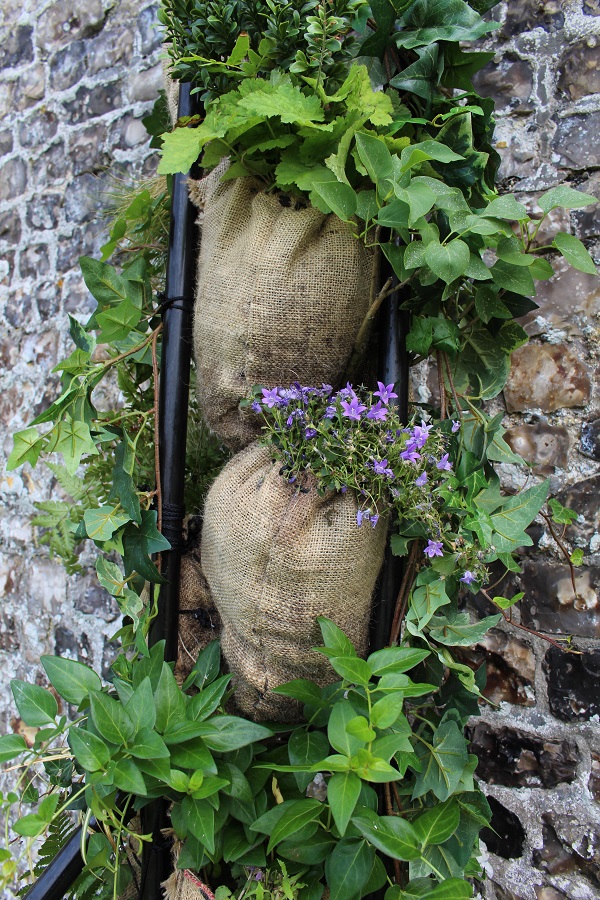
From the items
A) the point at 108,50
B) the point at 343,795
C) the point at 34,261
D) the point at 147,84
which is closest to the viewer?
the point at 343,795

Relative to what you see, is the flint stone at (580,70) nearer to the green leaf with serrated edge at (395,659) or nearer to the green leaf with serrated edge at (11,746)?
the green leaf with serrated edge at (395,659)

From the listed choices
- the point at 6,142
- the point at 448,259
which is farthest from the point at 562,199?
the point at 6,142

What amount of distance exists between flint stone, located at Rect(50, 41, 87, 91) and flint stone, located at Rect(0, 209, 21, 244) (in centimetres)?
43

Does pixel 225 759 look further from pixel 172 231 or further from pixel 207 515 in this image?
pixel 172 231

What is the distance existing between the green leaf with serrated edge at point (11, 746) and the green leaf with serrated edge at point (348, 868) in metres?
0.38

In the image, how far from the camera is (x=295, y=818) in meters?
0.72

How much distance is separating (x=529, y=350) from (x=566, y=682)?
597 millimetres

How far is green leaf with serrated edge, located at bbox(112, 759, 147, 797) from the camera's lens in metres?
0.69

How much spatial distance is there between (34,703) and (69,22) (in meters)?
2.16

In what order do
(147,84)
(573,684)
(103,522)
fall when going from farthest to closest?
1. (147,84)
2. (573,684)
3. (103,522)

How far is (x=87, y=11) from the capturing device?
208cm

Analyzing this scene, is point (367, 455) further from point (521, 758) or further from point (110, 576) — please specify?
point (521, 758)

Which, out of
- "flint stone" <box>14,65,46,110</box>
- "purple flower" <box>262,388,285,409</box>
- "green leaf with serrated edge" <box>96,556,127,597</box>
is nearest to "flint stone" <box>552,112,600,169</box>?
"purple flower" <box>262,388,285,409</box>

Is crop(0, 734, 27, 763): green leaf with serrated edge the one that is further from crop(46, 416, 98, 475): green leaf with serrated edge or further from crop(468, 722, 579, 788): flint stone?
crop(468, 722, 579, 788): flint stone
